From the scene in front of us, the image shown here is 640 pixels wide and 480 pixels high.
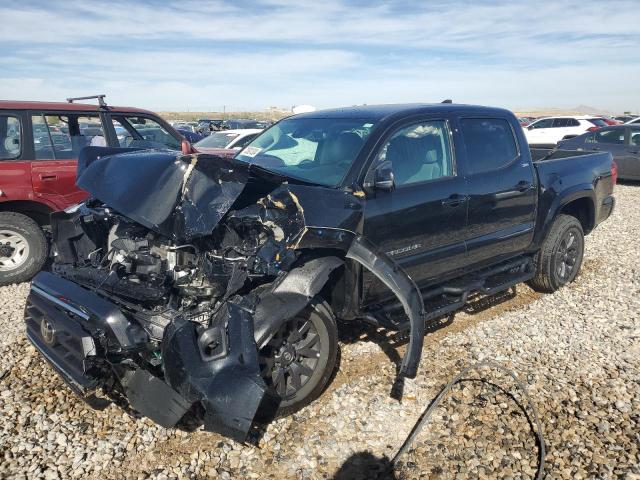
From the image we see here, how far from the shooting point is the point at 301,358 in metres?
3.44

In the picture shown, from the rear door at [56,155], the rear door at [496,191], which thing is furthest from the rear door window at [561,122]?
the rear door at [56,155]

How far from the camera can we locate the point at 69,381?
3037 mm

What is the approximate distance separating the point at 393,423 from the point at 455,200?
72.5 inches

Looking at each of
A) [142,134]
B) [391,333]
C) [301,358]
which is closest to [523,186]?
[391,333]

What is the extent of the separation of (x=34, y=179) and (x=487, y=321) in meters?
5.09

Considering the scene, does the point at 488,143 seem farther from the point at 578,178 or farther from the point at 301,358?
the point at 301,358

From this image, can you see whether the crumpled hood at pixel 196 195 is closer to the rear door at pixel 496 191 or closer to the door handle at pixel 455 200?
the door handle at pixel 455 200

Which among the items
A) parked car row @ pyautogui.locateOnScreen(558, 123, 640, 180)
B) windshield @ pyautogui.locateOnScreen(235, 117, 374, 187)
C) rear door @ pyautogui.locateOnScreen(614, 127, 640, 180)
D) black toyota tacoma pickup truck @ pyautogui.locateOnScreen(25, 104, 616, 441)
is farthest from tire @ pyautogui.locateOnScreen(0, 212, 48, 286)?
rear door @ pyautogui.locateOnScreen(614, 127, 640, 180)

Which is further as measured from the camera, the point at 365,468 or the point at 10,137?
the point at 10,137

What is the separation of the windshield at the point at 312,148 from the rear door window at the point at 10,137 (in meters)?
2.78

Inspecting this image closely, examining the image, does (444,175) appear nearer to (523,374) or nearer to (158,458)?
(523,374)

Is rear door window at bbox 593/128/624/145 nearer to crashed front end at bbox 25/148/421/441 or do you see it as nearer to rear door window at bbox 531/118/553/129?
rear door window at bbox 531/118/553/129

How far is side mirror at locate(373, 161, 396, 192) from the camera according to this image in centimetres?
351

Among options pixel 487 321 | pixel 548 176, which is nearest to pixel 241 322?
pixel 487 321
